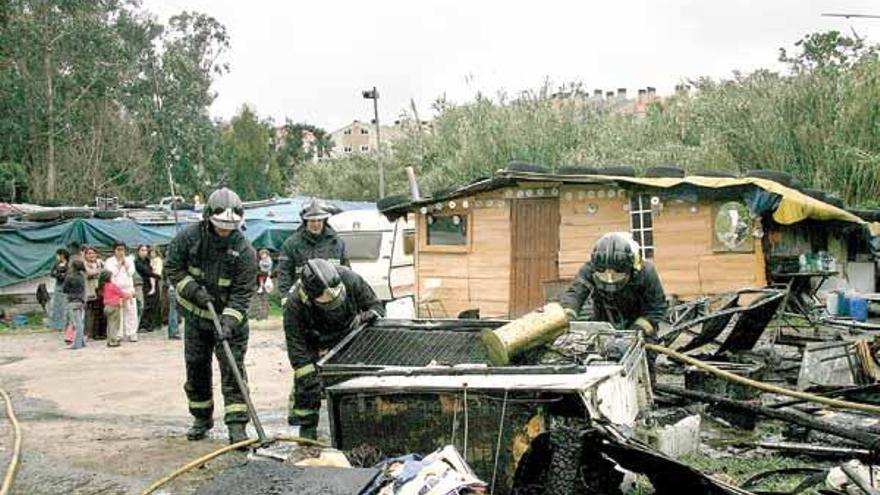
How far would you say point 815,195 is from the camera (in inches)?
586

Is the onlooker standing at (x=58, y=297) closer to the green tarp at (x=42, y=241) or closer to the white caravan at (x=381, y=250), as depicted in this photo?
the green tarp at (x=42, y=241)

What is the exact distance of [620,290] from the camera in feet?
22.1

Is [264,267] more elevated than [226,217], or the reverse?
[226,217]

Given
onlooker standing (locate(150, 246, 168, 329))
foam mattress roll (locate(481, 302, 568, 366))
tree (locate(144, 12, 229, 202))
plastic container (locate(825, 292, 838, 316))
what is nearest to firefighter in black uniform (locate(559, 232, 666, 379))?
foam mattress roll (locate(481, 302, 568, 366))

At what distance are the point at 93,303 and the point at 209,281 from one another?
870 centimetres

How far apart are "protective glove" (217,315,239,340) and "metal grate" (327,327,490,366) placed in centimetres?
120

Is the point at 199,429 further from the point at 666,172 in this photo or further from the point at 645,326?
the point at 666,172

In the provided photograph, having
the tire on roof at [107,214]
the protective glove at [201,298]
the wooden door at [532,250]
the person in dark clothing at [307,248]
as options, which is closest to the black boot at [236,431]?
the protective glove at [201,298]

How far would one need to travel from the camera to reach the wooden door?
14.7 m

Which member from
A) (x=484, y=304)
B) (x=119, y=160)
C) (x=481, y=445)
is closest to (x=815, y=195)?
(x=484, y=304)

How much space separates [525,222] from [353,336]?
9.13 meters

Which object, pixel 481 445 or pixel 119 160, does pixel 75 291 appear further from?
pixel 119 160

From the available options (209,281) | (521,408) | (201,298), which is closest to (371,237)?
(209,281)

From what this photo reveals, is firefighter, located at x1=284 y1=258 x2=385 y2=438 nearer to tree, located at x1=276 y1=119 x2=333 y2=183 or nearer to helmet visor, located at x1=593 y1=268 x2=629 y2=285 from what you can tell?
helmet visor, located at x1=593 y1=268 x2=629 y2=285
